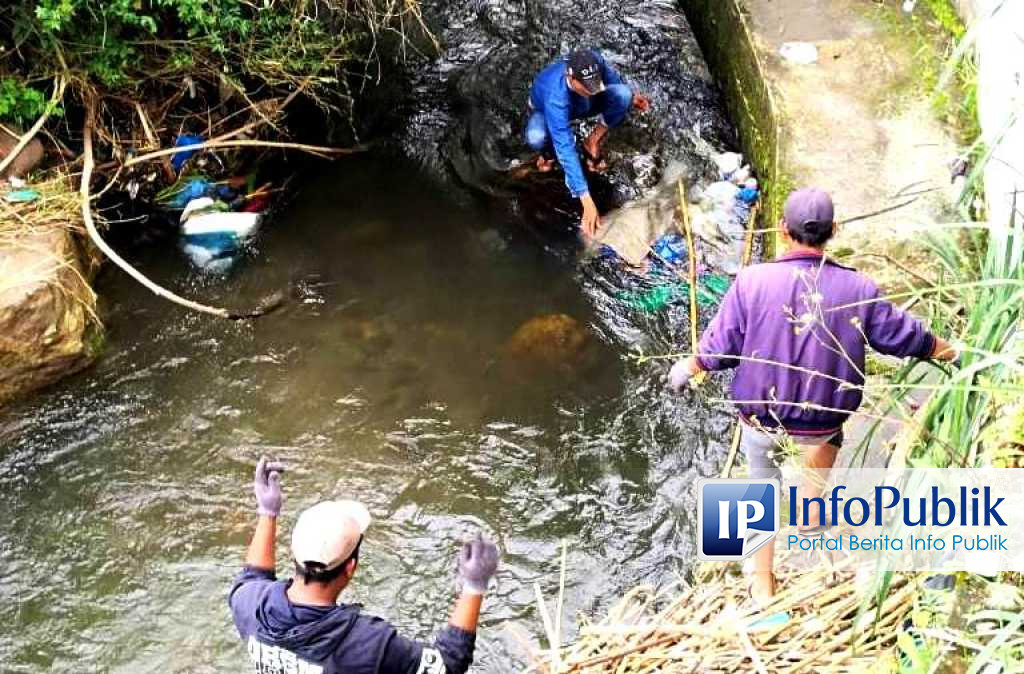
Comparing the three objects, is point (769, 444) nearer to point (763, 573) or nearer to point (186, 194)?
point (763, 573)

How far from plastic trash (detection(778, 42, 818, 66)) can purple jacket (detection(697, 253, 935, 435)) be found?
11.7ft

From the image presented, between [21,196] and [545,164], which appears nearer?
[21,196]

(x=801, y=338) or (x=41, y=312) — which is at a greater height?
(x=801, y=338)

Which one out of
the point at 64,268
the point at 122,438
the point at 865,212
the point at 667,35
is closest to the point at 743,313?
the point at 865,212

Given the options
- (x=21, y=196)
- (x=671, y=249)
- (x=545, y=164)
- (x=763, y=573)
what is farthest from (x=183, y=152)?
(x=763, y=573)

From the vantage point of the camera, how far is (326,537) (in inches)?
114

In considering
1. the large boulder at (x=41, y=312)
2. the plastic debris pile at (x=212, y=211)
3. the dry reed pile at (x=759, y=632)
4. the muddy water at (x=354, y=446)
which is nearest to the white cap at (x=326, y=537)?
the dry reed pile at (x=759, y=632)

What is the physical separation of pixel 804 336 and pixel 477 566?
4.57 feet

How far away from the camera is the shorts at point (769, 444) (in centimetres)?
360

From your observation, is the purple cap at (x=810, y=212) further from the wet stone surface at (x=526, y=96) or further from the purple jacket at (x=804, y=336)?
the wet stone surface at (x=526, y=96)

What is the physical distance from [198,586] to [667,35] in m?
5.88

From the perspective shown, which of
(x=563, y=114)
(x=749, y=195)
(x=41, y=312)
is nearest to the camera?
(x=41, y=312)

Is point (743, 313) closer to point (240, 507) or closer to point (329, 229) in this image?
point (240, 507)

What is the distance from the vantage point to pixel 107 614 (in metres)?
4.68
